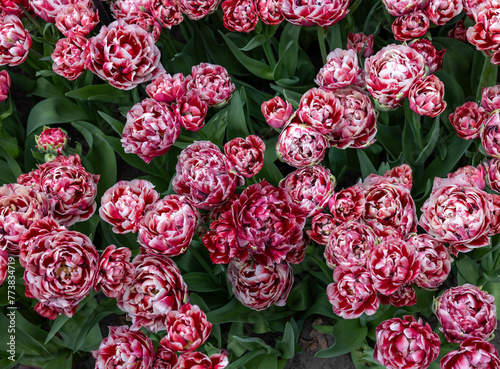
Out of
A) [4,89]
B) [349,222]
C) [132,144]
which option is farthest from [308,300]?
[4,89]

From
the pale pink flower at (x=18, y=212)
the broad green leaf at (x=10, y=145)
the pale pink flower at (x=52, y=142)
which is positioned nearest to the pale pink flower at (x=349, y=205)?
the pale pink flower at (x=18, y=212)

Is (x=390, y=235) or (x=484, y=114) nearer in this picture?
(x=390, y=235)

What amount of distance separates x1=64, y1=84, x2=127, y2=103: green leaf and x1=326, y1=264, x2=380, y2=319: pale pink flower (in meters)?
0.93

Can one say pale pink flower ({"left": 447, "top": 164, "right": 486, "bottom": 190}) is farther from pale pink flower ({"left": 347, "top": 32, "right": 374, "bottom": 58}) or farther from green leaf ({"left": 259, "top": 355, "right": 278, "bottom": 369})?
green leaf ({"left": 259, "top": 355, "right": 278, "bottom": 369})

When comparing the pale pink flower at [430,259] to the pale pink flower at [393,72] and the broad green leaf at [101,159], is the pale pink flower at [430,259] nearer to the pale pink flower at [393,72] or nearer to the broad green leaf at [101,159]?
the pale pink flower at [393,72]

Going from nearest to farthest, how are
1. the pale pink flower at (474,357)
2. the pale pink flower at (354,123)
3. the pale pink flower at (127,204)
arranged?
the pale pink flower at (474,357)
the pale pink flower at (127,204)
the pale pink flower at (354,123)

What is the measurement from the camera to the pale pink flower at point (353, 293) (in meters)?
0.96

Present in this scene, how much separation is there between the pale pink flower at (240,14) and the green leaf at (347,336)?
2.90ft

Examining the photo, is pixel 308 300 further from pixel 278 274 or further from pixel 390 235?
pixel 390 235

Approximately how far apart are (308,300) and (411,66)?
74 centimetres

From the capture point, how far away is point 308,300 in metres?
1.40

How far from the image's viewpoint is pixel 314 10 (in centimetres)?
113

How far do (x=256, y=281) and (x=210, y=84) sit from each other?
0.57 m

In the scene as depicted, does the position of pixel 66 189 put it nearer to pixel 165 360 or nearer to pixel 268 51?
pixel 165 360
